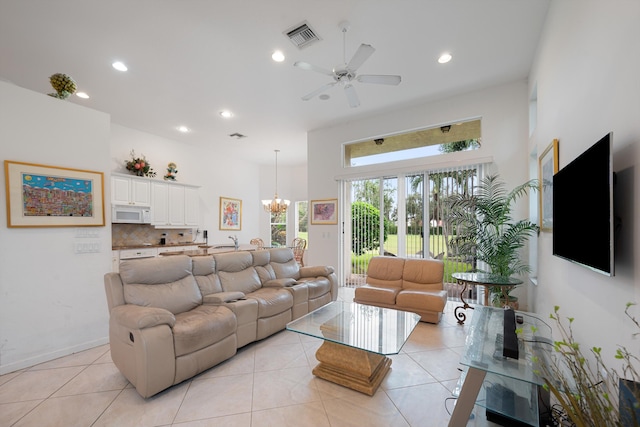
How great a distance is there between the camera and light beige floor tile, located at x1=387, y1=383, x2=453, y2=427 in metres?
1.77

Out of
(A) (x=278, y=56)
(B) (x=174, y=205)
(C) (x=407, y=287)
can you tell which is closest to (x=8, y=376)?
(B) (x=174, y=205)

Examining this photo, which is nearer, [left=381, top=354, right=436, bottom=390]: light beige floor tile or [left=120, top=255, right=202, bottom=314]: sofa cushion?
[left=381, top=354, right=436, bottom=390]: light beige floor tile

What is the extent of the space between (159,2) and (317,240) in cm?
455

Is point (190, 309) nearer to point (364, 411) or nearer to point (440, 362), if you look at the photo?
point (364, 411)

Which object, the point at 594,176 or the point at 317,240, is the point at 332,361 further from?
the point at 317,240

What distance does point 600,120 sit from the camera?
1.50m

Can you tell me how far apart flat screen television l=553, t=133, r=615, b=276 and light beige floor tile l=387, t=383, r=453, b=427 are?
133 centimetres

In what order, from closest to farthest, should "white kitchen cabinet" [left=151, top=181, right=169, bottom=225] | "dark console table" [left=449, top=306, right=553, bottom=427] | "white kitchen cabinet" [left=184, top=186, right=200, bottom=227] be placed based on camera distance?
1. "dark console table" [left=449, top=306, right=553, bottom=427]
2. "white kitchen cabinet" [left=151, top=181, right=169, bottom=225]
3. "white kitchen cabinet" [left=184, top=186, right=200, bottom=227]

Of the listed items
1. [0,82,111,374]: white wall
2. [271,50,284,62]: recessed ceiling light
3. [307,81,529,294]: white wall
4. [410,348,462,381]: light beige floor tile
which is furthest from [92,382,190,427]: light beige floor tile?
[307,81,529,294]: white wall

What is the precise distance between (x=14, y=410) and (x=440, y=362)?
11.2 feet

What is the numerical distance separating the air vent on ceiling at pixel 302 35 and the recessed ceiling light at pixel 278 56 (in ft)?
0.90

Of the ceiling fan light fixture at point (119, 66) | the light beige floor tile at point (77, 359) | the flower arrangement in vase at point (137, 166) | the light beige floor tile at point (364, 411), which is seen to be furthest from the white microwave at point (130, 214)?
the light beige floor tile at point (364, 411)

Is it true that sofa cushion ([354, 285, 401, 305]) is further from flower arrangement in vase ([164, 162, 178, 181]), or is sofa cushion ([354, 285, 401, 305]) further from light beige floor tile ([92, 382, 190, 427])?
flower arrangement in vase ([164, 162, 178, 181])

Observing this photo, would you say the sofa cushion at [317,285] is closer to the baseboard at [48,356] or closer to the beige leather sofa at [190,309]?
the beige leather sofa at [190,309]
